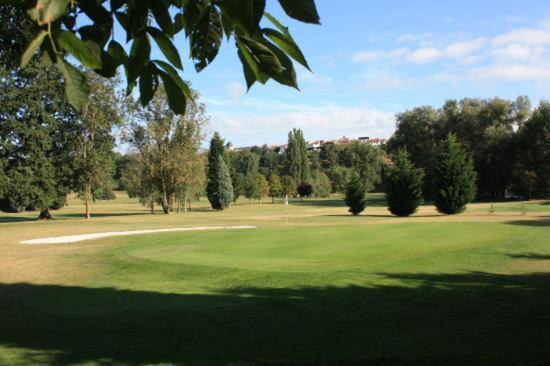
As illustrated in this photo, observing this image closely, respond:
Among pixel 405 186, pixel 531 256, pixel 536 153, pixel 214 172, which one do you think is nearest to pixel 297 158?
pixel 214 172

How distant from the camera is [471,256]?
1370 centimetres

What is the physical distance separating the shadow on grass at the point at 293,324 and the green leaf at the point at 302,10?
4881 millimetres

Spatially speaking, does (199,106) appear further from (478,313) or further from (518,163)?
(478,313)

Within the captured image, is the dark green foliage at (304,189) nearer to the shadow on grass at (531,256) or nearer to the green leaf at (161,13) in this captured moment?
the shadow on grass at (531,256)

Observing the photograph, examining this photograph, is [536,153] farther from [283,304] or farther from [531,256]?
[283,304]

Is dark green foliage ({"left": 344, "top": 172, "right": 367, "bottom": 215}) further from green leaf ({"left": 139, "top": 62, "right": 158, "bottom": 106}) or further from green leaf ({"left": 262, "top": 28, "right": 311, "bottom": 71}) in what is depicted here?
green leaf ({"left": 262, "top": 28, "right": 311, "bottom": 71})

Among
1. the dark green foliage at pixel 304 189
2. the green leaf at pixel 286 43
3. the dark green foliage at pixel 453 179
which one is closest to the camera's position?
the green leaf at pixel 286 43

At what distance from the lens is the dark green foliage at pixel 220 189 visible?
6344cm

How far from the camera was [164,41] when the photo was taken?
1.84m

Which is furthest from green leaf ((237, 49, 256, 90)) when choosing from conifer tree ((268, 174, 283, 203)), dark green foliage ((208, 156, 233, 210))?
conifer tree ((268, 174, 283, 203))

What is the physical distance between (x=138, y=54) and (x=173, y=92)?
0.64 feet

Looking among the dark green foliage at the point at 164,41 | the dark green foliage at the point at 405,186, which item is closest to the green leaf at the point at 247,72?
the dark green foliage at the point at 164,41

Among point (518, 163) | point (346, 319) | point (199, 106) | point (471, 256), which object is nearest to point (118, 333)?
point (346, 319)

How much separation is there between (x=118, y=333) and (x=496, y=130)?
212 feet
